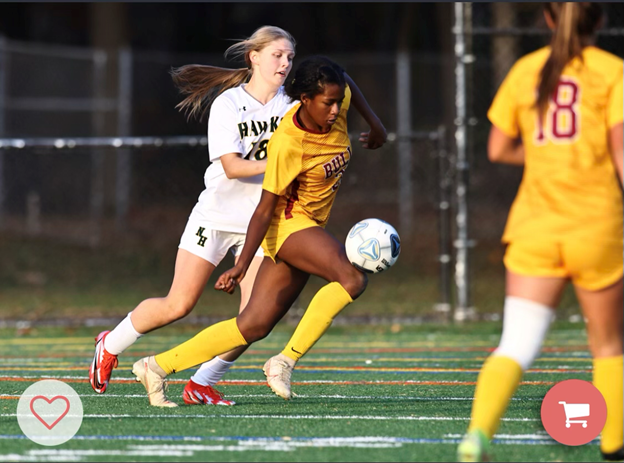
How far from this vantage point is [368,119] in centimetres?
625

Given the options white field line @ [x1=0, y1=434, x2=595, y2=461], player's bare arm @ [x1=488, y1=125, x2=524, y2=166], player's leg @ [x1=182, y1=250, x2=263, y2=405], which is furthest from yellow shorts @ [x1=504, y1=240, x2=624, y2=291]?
player's leg @ [x1=182, y1=250, x2=263, y2=405]

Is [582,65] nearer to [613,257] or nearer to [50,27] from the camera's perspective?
[613,257]

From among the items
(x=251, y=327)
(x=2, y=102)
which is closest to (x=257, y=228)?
(x=251, y=327)

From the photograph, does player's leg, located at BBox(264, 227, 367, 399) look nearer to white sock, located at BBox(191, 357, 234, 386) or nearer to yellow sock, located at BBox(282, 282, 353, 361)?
yellow sock, located at BBox(282, 282, 353, 361)

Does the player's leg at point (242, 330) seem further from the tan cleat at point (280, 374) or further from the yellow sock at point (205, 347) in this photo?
the tan cleat at point (280, 374)

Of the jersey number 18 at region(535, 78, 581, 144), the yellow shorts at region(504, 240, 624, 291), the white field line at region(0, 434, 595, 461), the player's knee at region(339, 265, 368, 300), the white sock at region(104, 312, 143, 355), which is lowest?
the white field line at region(0, 434, 595, 461)

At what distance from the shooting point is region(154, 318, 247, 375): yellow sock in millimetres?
5754

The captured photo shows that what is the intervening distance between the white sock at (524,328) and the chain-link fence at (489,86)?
624 centimetres

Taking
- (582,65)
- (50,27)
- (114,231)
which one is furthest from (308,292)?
(50,27)

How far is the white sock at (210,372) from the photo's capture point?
20.2 ft

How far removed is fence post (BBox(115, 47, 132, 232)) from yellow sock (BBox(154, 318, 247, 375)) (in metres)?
12.2

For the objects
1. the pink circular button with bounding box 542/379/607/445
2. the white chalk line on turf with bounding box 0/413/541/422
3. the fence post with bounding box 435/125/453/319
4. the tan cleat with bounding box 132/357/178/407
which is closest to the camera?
the pink circular button with bounding box 542/379/607/445

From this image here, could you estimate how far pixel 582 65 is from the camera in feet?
13.4

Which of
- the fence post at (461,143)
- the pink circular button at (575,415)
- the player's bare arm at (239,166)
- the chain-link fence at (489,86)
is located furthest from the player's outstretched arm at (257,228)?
the fence post at (461,143)
